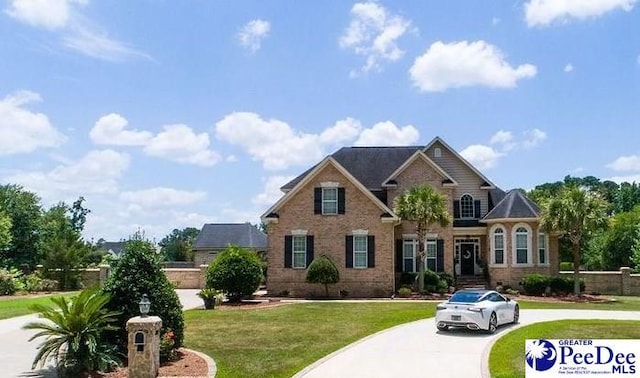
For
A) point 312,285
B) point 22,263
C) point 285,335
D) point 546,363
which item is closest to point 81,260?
point 22,263

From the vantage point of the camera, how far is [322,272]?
32125 millimetres

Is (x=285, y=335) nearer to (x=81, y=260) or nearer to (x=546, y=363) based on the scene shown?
(x=546, y=363)

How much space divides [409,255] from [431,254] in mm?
1324

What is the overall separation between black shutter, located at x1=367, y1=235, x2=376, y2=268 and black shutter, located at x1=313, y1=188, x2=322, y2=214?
10.4ft

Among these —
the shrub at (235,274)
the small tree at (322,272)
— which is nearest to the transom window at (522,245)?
the small tree at (322,272)

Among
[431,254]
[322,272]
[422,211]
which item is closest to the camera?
[322,272]

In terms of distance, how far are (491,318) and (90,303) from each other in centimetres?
1153

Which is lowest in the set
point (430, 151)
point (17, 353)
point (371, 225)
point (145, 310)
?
point (17, 353)

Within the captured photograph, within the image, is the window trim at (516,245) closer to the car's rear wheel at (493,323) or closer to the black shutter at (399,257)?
the black shutter at (399,257)

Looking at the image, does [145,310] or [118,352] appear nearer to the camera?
[145,310]

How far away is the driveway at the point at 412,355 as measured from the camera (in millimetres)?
12789

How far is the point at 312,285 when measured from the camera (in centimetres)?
3369

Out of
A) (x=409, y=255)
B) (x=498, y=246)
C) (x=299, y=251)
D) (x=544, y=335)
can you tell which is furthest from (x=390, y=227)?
(x=544, y=335)

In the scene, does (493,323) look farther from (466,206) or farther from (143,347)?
(466,206)
